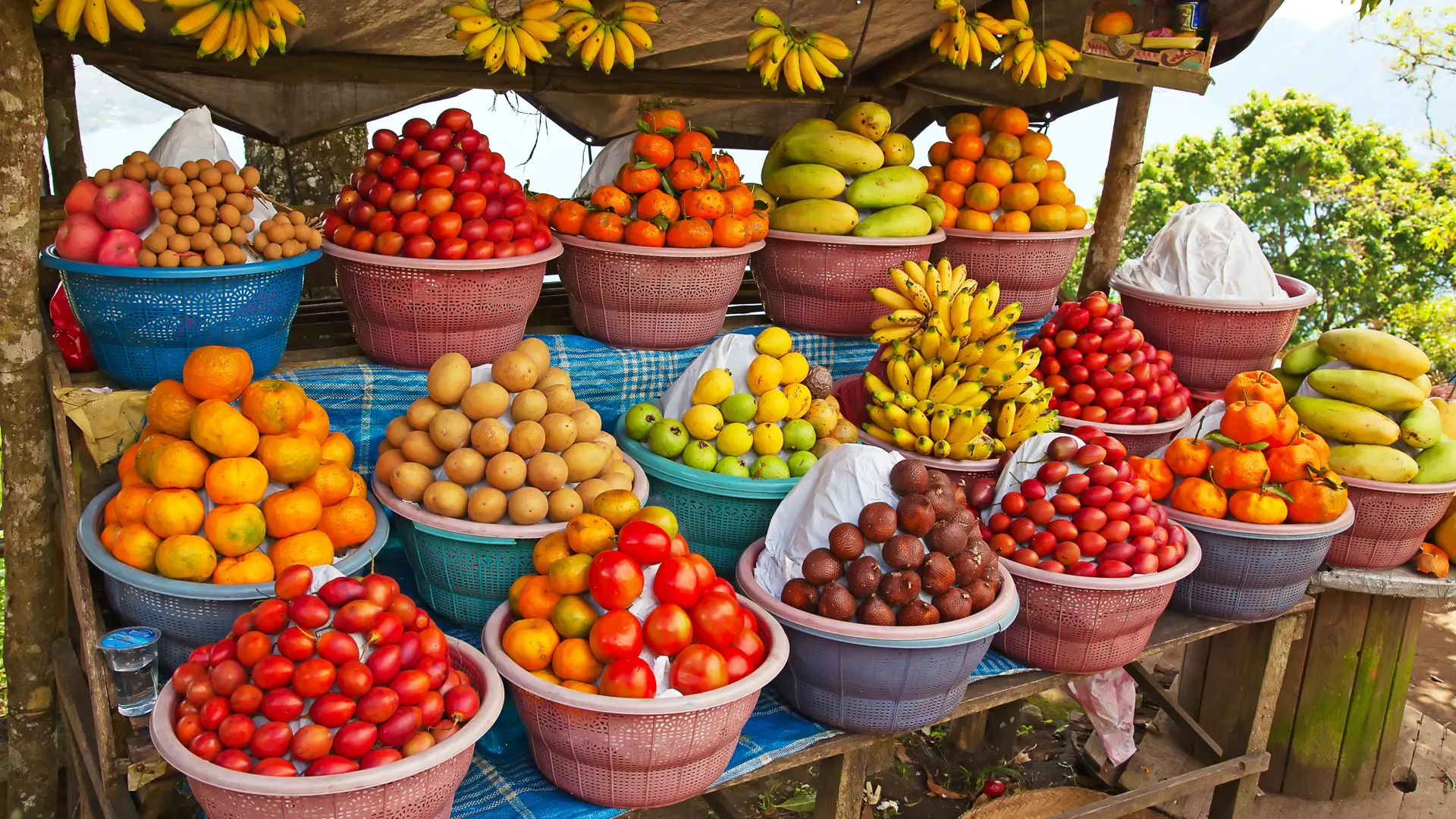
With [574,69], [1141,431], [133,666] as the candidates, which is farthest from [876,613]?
[574,69]

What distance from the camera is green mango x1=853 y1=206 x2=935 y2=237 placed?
135 inches

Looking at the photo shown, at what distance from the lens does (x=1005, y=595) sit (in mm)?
2469

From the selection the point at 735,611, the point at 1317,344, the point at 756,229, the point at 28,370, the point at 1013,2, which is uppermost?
the point at 1013,2

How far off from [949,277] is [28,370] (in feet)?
8.56

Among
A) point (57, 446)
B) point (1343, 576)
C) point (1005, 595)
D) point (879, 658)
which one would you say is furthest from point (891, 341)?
point (57, 446)

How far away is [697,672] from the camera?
196 cm

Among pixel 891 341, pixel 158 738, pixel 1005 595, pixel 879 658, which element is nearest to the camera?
pixel 158 738

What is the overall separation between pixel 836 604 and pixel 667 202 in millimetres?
1419

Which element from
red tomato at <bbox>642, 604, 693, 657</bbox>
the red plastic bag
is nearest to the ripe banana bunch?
the red plastic bag

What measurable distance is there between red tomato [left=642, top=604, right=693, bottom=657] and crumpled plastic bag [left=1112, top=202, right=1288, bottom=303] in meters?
2.59

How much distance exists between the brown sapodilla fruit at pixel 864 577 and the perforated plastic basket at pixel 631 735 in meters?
0.25

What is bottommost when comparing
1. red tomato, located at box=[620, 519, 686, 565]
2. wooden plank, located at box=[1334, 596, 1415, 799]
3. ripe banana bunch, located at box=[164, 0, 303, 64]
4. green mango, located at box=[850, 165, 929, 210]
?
wooden plank, located at box=[1334, 596, 1415, 799]

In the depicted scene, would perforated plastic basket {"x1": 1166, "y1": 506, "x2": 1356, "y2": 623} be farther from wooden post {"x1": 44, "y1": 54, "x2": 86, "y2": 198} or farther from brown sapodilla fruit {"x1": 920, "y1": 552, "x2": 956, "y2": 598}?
wooden post {"x1": 44, "y1": 54, "x2": 86, "y2": 198}

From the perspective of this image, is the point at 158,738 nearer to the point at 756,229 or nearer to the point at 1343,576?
the point at 756,229
